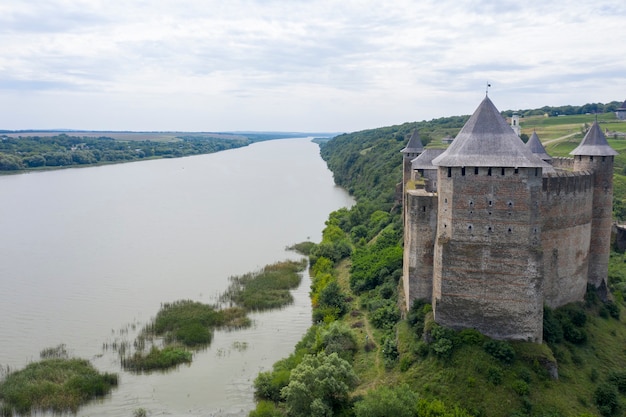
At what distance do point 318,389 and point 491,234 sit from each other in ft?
23.1

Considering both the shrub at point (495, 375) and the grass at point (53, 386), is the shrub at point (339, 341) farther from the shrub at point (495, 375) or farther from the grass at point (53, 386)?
the grass at point (53, 386)

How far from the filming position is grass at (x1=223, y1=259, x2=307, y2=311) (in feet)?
87.9

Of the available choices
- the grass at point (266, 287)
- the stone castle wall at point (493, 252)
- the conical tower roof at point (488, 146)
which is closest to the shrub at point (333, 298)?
the grass at point (266, 287)

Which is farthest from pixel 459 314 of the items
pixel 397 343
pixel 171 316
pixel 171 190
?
pixel 171 190

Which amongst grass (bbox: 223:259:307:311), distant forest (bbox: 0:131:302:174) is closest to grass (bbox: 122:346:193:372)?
grass (bbox: 223:259:307:311)

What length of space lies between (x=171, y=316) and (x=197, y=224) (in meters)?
20.2

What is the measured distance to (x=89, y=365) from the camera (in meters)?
20.1

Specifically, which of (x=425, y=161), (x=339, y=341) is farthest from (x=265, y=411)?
(x=425, y=161)

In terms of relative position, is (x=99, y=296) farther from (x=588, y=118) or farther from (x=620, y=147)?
(x=588, y=118)

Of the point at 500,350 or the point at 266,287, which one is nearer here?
the point at 500,350

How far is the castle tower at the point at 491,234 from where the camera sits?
16.9 meters

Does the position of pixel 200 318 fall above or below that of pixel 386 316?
below

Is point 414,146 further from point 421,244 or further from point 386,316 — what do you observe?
point 421,244

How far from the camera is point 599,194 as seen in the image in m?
21.7
